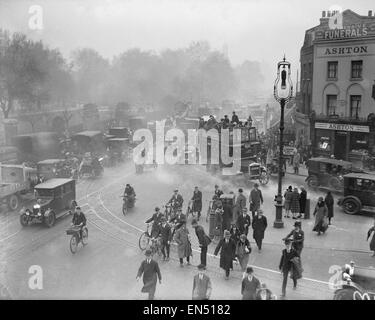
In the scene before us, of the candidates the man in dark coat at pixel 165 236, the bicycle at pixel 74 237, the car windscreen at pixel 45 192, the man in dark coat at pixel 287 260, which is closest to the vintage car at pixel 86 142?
the car windscreen at pixel 45 192

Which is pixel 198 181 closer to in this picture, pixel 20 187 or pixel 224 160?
pixel 224 160

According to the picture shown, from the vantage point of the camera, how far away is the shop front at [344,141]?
28703 millimetres

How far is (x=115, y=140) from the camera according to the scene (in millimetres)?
32844

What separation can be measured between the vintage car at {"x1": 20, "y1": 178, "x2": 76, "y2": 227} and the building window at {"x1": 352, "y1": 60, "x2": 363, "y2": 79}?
62.2 ft

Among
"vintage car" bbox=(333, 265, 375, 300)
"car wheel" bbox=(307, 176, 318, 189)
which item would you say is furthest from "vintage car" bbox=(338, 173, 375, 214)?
"vintage car" bbox=(333, 265, 375, 300)

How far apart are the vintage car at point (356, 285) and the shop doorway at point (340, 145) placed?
20.5 meters

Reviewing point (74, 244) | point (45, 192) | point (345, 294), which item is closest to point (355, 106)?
point (45, 192)

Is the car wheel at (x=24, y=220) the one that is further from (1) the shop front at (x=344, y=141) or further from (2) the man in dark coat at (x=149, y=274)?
(1) the shop front at (x=344, y=141)

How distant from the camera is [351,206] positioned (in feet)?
62.4
